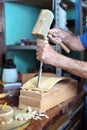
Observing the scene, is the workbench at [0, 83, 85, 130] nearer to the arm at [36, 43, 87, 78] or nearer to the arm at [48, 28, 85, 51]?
the arm at [36, 43, 87, 78]

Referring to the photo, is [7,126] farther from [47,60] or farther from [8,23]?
[8,23]

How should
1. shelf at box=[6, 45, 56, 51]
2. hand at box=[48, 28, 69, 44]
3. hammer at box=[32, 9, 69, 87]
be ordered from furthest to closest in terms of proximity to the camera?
shelf at box=[6, 45, 56, 51], hand at box=[48, 28, 69, 44], hammer at box=[32, 9, 69, 87]

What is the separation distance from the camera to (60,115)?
0.96 m

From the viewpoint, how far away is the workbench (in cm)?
82

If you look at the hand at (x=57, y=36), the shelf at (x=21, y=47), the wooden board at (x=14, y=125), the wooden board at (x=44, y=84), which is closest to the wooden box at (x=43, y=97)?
the wooden board at (x=44, y=84)

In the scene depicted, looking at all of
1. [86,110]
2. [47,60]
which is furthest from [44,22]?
[86,110]

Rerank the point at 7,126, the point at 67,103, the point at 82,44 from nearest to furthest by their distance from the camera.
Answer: the point at 7,126 < the point at 67,103 < the point at 82,44

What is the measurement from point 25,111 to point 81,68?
0.29 meters

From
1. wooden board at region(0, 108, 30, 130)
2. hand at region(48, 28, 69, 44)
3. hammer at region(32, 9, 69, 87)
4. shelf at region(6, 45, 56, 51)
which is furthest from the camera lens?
shelf at region(6, 45, 56, 51)

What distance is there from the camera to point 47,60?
38.3 inches

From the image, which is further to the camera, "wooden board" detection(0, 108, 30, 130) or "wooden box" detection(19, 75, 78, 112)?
"wooden box" detection(19, 75, 78, 112)

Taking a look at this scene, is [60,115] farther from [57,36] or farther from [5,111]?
[57,36]

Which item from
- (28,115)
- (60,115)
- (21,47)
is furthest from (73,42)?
(28,115)

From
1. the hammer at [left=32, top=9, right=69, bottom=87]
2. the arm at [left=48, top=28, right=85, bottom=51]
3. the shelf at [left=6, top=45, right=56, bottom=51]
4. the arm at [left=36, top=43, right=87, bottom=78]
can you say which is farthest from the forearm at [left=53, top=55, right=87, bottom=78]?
the shelf at [left=6, top=45, right=56, bottom=51]
